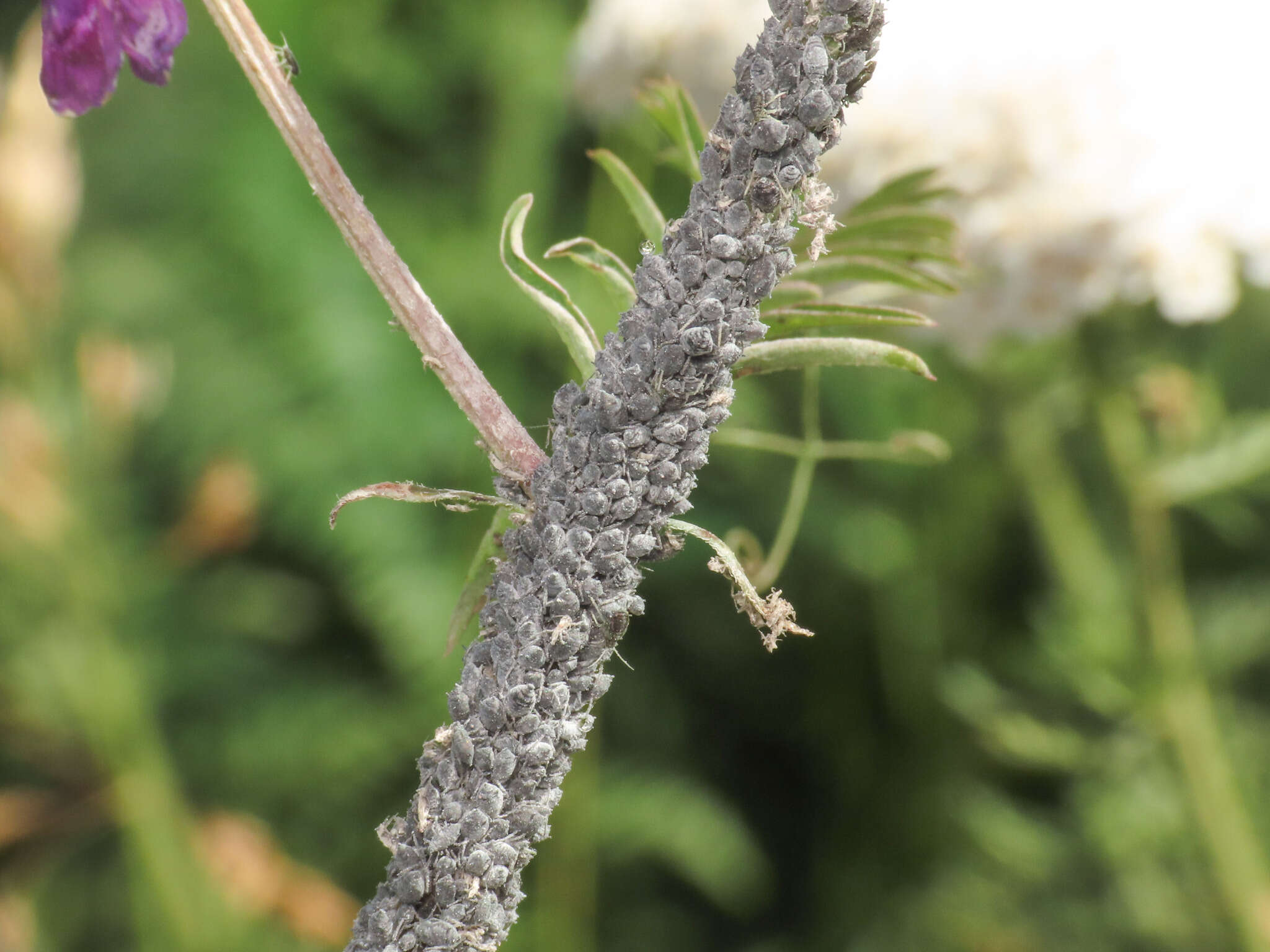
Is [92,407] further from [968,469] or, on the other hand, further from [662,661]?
[968,469]

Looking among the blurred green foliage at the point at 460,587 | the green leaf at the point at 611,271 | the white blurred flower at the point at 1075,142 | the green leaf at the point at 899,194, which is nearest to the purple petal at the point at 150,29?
the green leaf at the point at 611,271

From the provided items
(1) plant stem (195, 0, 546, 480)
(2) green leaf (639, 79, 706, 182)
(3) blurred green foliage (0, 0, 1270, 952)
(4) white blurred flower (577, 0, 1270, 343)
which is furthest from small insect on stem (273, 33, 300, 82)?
(3) blurred green foliage (0, 0, 1270, 952)

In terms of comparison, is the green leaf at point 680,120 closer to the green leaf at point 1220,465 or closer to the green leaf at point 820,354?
the green leaf at point 820,354

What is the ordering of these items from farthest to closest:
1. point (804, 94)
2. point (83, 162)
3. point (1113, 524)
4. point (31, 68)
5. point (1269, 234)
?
point (83, 162)
point (1113, 524)
point (1269, 234)
point (31, 68)
point (804, 94)

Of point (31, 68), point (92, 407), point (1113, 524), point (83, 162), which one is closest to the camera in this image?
point (31, 68)

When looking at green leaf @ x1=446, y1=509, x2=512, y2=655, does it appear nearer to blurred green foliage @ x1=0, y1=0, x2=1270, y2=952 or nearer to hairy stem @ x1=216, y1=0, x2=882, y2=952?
hairy stem @ x1=216, y1=0, x2=882, y2=952

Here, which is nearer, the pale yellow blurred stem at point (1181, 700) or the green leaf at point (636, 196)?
the green leaf at point (636, 196)

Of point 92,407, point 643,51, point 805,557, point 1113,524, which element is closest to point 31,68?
point 643,51
